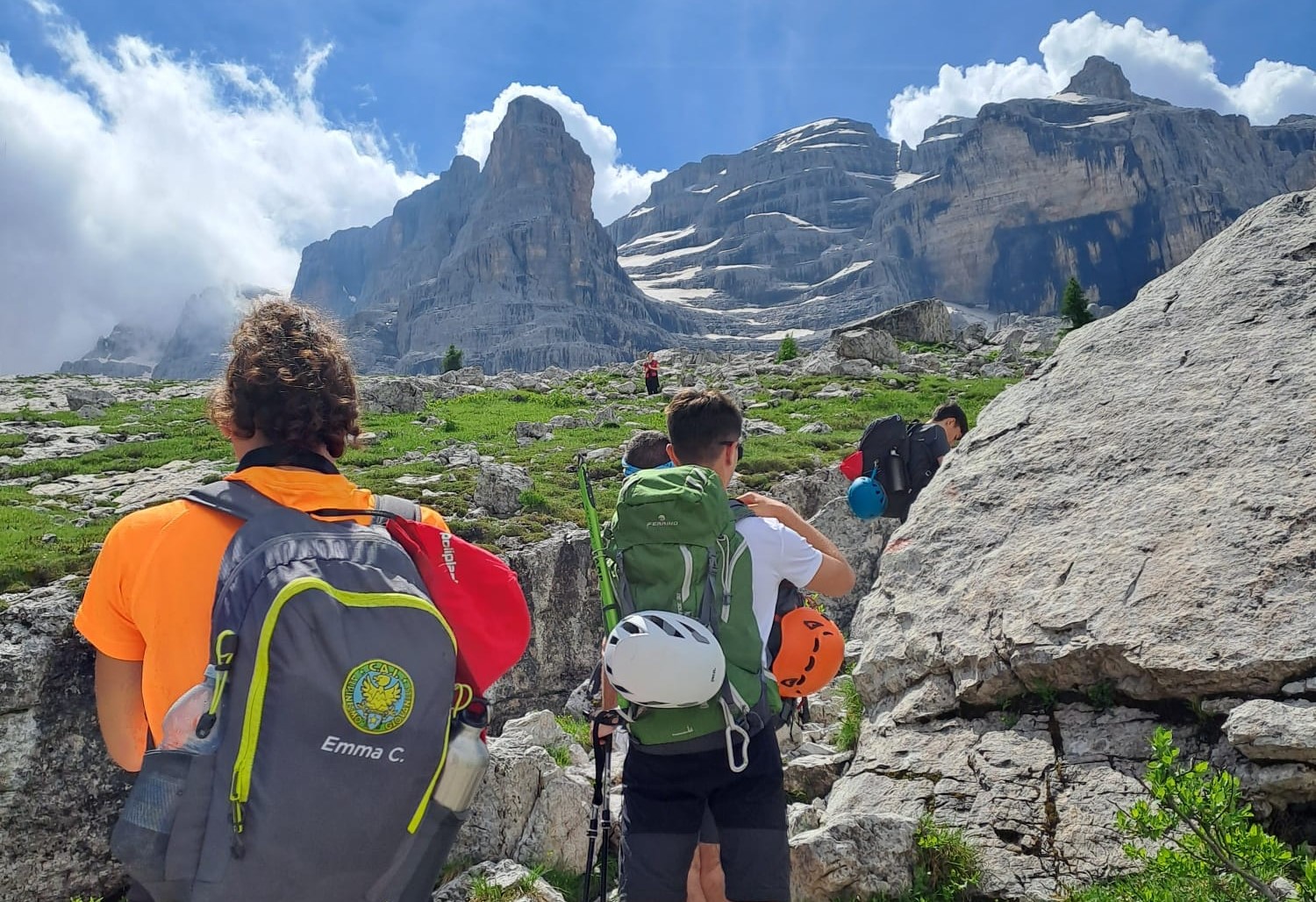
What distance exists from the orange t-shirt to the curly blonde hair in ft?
0.69

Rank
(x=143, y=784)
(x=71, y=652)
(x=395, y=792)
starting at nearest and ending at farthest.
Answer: (x=143, y=784) < (x=395, y=792) < (x=71, y=652)

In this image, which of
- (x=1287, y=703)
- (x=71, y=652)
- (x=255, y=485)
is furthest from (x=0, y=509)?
(x=1287, y=703)

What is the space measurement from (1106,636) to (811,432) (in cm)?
1363

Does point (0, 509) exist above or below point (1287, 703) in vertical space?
below

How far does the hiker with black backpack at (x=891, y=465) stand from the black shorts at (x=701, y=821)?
348 cm

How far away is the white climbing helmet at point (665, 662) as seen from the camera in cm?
347

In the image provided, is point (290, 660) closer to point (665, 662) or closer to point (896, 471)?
point (665, 662)

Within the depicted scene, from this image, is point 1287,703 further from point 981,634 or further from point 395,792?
point 395,792

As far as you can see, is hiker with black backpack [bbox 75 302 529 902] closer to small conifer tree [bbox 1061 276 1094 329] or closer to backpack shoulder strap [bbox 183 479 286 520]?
backpack shoulder strap [bbox 183 479 286 520]

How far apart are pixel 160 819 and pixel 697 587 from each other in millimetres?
2224

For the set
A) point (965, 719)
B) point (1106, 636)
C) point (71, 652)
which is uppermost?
point (1106, 636)

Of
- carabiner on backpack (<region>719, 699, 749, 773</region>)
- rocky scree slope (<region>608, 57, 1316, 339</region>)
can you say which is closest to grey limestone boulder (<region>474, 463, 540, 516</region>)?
carabiner on backpack (<region>719, 699, 749, 773</region>)

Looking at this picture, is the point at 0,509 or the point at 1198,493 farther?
the point at 0,509

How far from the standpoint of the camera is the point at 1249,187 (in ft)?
547
